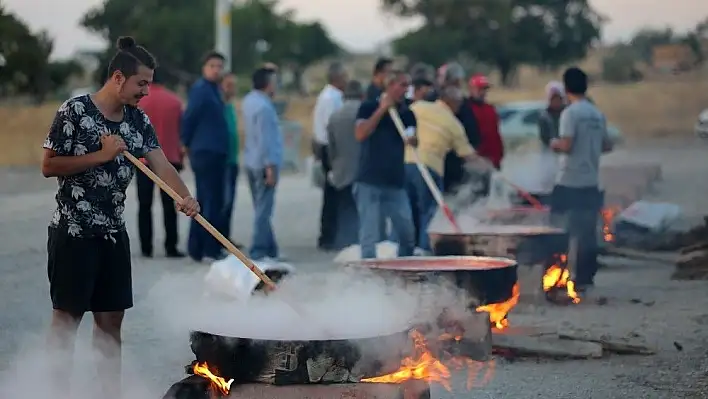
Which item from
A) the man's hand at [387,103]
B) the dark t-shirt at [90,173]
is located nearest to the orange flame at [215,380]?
the dark t-shirt at [90,173]

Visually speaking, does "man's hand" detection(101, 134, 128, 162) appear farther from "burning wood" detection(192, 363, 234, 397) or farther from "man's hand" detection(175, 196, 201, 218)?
"burning wood" detection(192, 363, 234, 397)

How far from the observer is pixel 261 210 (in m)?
11.6

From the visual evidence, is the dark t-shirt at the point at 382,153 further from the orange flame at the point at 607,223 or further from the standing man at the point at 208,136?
the orange flame at the point at 607,223

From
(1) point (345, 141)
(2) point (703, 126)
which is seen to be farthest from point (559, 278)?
(2) point (703, 126)

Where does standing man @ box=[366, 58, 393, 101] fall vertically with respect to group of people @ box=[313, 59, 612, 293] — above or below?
above

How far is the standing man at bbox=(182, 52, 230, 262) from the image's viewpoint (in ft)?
38.2

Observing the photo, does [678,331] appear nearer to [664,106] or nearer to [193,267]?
[193,267]

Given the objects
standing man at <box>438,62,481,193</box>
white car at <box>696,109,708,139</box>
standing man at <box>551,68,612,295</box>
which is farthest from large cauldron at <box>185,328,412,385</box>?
white car at <box>696,109,708,139</box>

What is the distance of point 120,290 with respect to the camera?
5.59m

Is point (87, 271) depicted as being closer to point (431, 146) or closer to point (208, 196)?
point (431, 146)

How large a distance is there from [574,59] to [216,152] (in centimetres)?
5364

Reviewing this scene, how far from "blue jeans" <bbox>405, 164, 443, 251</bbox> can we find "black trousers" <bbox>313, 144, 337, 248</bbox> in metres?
1.69

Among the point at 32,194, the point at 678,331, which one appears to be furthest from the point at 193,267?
the point at 32,194

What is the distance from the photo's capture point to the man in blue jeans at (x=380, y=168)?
30.4 ft
